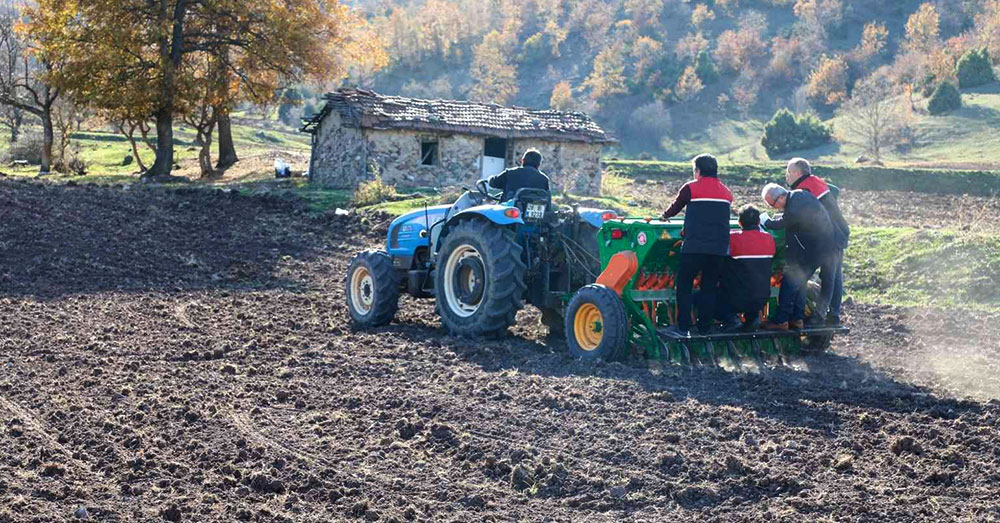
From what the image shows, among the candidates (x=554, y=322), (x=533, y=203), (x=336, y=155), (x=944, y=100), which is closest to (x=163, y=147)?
(x=336, y=155)

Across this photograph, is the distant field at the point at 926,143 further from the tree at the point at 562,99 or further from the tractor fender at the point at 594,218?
the tractor fender at the point at 594,218

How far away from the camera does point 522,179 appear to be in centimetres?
1168

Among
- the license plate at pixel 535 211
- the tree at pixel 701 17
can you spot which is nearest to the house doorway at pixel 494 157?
the license plate at pixel 535 211

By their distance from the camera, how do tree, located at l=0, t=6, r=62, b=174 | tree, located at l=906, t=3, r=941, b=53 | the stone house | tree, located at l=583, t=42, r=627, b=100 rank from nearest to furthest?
the stone house → tree, located at l=0, t=6, r=62, b=174 → tree, located at l=906, t=3, r=941, b=53 → tree, located at l=583, t=42, r=627, b=100

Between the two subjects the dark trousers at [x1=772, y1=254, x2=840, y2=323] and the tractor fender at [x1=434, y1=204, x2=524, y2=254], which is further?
the tractor fender at [x1=434, y1=204, x2=524, y2=254]

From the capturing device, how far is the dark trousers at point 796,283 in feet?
34.4

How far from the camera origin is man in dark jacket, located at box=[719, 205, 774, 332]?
10.1m

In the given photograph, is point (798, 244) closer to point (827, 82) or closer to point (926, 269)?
point (926, 269)

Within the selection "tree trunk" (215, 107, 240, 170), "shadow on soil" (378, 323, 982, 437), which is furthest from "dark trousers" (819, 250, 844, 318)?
"tree trunk" (215, 107, 240, 170)

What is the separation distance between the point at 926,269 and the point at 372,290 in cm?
791

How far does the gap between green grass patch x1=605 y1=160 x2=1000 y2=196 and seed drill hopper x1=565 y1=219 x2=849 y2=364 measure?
85.3ft

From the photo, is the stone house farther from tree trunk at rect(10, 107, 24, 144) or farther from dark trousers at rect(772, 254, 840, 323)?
tree trunk at rect(10, 107, 24, 144)

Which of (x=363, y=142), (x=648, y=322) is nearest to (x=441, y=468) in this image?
(x=648, y=322)

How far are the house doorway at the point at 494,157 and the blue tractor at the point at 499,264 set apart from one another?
21141mm
